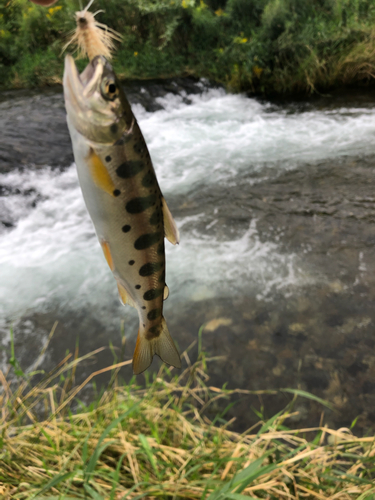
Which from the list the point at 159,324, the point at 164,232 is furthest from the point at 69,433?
the point at 164,232

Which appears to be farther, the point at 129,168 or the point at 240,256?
the point at 240,256

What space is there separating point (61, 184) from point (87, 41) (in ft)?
18.4

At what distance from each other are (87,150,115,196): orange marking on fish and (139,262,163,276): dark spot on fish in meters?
0.27

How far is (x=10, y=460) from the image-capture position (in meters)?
1.68

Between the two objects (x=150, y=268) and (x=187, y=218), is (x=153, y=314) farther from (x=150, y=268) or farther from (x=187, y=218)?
(x=187, y=218)

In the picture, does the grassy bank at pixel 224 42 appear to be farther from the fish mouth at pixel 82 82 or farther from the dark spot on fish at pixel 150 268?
the dark spot on fish at pixel 150 268

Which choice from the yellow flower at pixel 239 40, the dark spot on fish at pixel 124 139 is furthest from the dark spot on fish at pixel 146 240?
the yellow flower at pixel 239 40

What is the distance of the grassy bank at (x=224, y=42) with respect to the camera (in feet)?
26.3

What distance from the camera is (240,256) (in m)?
4.06

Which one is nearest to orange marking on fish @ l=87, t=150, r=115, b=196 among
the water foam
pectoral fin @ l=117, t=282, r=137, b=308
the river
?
pectoral fin @ l=117, t=282, r=137, b=308

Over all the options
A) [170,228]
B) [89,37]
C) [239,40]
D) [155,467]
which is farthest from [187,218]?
[239,40]

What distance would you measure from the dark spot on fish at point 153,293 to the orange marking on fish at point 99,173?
38 centimetres

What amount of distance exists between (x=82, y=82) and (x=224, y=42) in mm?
10929

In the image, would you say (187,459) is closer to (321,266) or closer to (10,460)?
(10,460)
